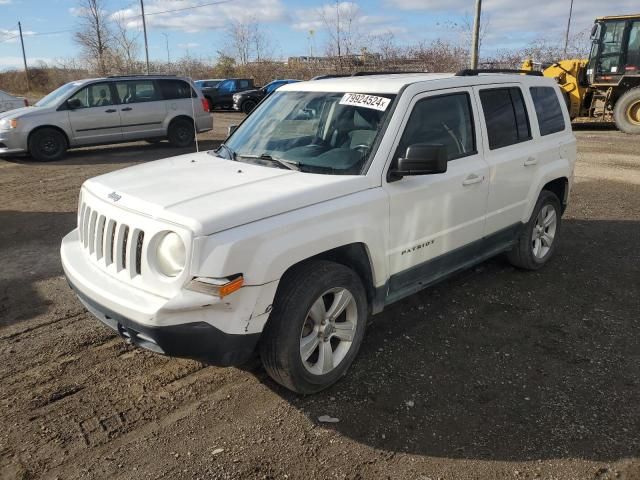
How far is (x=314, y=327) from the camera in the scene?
323 cm

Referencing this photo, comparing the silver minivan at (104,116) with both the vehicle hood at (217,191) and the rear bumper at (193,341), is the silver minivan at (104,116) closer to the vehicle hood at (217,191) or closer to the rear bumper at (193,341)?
the vehicle hood at (217,191)

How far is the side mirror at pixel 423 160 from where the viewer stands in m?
3.26

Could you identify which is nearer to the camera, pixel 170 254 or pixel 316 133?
pixel 170 254

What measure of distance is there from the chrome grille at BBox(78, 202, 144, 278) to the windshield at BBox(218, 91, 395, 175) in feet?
3.70

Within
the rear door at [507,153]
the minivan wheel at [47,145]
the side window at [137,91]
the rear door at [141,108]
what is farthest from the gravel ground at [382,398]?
the side window at [137,91]

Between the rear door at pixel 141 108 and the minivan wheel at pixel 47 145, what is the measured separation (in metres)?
1.42

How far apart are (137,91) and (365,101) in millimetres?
10890

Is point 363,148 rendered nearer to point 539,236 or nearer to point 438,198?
point 438,198

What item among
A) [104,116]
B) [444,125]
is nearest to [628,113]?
[104,116]

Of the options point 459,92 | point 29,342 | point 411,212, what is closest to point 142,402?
point 29,342

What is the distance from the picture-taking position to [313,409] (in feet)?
10.5

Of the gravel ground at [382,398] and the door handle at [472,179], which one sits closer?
the gravel ground at [382,398]

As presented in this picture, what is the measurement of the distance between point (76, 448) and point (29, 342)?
56.2 inches

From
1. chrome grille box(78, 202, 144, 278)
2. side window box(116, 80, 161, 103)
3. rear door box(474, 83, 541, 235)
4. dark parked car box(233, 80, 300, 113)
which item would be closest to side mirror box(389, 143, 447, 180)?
rear door box(474, 83, 541, 235)
